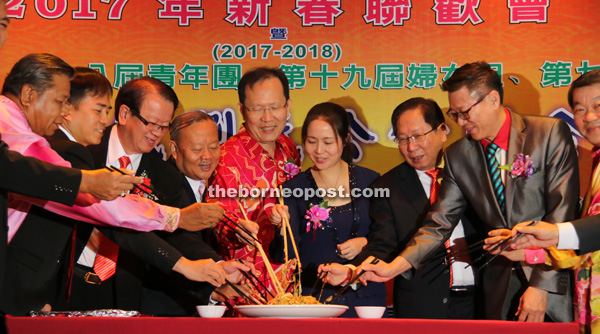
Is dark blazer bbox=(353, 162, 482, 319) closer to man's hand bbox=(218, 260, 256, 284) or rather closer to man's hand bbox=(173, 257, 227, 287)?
man's hand bbox=(218, 260, 256, 284)

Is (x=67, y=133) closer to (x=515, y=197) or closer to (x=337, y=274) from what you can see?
(x=337, y=274)

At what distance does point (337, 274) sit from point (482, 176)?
30.9 inches

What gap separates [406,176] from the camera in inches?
134

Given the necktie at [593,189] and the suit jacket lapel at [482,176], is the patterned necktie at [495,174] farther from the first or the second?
the necktie at [593,189]

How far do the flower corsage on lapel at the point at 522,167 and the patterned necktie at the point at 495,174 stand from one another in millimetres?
81

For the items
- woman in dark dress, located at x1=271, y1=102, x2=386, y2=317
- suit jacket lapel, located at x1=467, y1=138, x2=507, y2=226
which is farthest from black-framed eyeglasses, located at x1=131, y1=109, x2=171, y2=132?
suit jacket lapel, located at x1=467, y1=138, x2=507, y2=226

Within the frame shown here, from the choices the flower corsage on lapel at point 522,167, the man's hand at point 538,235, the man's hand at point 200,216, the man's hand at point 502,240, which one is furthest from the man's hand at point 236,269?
the flower corsage on lapel at point 522,167

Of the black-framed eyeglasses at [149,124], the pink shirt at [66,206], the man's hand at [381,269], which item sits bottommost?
the man's hand at [381,269]

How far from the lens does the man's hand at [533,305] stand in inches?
109

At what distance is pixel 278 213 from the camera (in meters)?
3.15

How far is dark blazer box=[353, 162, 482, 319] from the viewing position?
10.5 ft

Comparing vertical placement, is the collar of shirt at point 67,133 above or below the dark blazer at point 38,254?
above

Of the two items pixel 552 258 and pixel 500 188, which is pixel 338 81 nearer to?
pixel 500 188

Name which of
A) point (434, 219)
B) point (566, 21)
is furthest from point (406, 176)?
point (566, 21)
